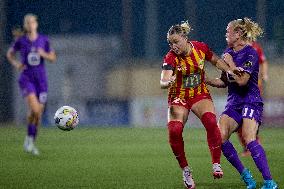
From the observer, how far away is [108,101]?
77.3 feet

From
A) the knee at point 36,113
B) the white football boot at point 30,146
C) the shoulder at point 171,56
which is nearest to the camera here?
the shoulder at point 171,56

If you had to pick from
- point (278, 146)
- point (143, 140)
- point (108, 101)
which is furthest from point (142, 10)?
point (278, 146)

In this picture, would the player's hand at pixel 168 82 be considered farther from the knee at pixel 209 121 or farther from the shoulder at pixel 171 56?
the knee at pixel 209 121

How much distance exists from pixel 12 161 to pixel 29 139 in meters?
1.47

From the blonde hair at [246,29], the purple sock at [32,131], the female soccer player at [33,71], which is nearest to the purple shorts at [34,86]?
the female soccer player at [33,71]

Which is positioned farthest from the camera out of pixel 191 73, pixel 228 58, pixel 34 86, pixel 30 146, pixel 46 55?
pixel 34 86

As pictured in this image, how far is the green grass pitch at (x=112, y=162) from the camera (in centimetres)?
1059

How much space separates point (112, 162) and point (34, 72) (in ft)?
9.84

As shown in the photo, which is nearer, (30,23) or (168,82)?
(168,82)

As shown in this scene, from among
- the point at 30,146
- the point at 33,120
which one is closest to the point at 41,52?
the point at 33,120

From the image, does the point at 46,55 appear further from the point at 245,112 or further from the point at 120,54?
the point at 120,54

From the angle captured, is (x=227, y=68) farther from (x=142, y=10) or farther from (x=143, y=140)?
(x=142, y=10)

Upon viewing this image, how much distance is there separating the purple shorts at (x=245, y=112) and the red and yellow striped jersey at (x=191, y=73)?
508mm

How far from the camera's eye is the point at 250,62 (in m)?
9.49
